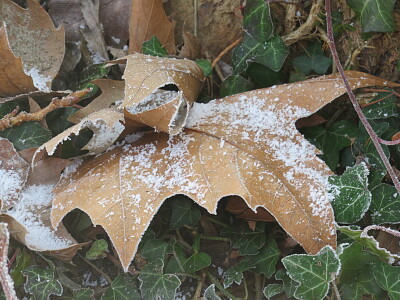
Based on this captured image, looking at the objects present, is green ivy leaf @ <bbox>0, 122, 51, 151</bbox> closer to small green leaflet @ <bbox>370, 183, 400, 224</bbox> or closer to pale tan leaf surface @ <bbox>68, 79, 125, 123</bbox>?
pale tan leaf surface @ <bbox>68, 79, 125, 123</bbox>

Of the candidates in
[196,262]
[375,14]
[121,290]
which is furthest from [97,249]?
[375,14]

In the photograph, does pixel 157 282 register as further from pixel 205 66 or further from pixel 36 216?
pixel 205 66

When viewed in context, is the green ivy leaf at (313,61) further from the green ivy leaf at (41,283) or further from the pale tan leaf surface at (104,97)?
the green ivy leaf at (41,283)

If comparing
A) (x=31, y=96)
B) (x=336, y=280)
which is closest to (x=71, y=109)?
(x=31, y=96)

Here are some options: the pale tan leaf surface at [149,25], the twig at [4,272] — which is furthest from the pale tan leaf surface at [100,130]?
the pale tan leaf surface at [149,25]

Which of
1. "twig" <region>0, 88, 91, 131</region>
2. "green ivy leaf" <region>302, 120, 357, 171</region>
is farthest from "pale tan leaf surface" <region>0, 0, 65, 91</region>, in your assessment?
"green ivy leaf" <region>302, 120, 357, 171</region>

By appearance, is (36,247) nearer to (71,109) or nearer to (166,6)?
(71,109)
